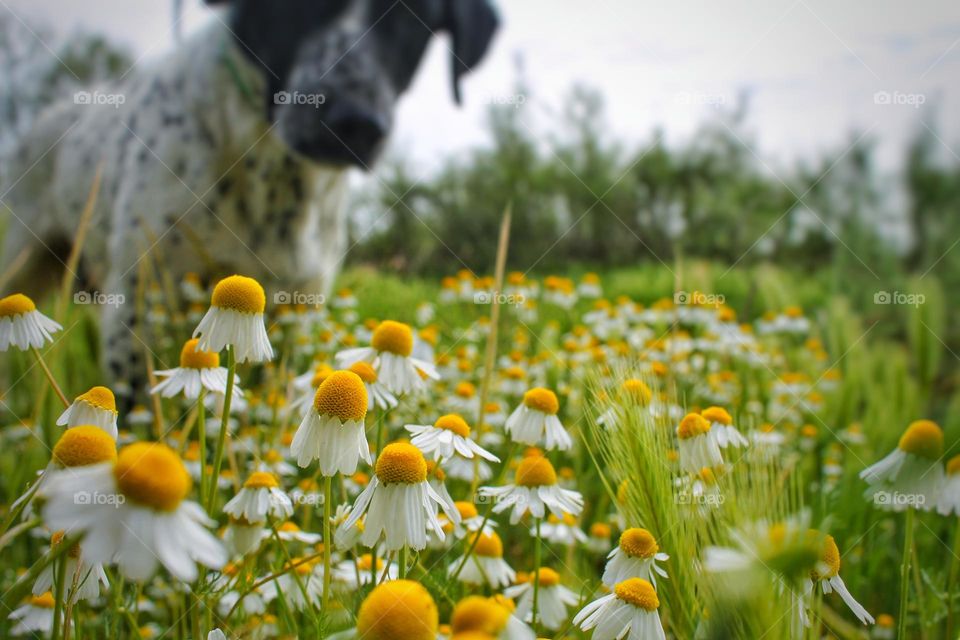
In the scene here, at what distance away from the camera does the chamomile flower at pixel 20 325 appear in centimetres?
60

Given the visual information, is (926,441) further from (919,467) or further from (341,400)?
(341,400)

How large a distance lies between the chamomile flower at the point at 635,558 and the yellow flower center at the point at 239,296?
1.25 ft

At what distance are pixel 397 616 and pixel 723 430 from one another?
0.48 meters

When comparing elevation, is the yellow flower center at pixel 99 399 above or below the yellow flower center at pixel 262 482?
above

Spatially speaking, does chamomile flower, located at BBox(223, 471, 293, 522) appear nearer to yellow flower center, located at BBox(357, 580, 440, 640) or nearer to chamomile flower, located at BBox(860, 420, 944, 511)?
yellow flower center, located at BBox(357, 580, 440, 640)

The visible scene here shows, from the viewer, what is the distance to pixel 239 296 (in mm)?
585

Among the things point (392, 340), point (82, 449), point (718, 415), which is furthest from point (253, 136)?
point (82, 449)

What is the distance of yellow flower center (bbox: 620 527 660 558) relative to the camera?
1.98ft

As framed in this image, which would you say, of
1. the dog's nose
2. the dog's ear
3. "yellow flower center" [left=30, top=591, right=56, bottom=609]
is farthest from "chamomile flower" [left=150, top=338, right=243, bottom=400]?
the dog's ear

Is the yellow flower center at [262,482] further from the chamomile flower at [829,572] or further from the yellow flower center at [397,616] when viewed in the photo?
Answer: the chamomile flower at [829,572]

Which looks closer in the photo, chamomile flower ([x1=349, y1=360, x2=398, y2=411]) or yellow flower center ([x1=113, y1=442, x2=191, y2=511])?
yellow flower center ([x1=113, y1=442, x2=191, y2=511])

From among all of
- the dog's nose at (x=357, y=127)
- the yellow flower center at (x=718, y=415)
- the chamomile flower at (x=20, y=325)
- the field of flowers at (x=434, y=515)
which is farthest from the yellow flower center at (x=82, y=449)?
the dog's nose at (x=357, y=127)

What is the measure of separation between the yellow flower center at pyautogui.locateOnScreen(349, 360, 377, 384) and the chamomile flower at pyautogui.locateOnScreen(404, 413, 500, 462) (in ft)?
0.28

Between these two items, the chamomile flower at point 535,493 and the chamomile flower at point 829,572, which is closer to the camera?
the chamomile flower at point 829,572
